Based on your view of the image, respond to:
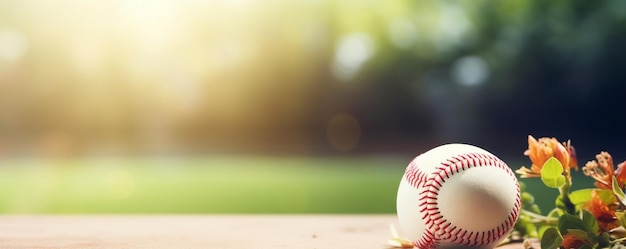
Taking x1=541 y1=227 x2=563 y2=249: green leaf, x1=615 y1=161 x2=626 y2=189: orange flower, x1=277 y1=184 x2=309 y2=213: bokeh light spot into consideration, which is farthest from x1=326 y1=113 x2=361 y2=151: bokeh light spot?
x1=541 y1=227 x2=563 y2=249: green leaf

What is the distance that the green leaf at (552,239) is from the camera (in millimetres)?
1853

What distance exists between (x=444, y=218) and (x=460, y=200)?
0.25ft

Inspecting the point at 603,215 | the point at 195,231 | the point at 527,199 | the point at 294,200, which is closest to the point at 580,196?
the point at 603,215

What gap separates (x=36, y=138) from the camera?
16.2 m

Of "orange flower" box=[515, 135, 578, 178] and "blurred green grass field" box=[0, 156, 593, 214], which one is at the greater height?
"orange flower" box=[515, 135, 578, 178]

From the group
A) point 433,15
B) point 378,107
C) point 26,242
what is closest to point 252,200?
point 26,242

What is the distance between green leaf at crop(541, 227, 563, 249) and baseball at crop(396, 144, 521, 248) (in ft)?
0.56

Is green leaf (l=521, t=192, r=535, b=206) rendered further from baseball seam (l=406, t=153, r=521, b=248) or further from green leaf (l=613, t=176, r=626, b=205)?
green leaf (l=613, t=176, r=626, b=205)

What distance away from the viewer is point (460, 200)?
1.95 meters

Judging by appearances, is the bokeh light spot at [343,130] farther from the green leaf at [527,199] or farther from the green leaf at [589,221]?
the green leaf at [589,221]

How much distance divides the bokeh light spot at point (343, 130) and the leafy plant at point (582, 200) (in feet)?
41.3

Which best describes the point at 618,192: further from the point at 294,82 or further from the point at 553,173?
the point at 294,82

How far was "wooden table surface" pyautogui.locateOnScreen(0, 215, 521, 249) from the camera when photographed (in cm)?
267

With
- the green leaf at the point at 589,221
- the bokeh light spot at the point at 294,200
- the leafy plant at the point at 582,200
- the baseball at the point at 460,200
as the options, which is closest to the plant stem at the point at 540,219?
the leafy plant at the point at 582,200
